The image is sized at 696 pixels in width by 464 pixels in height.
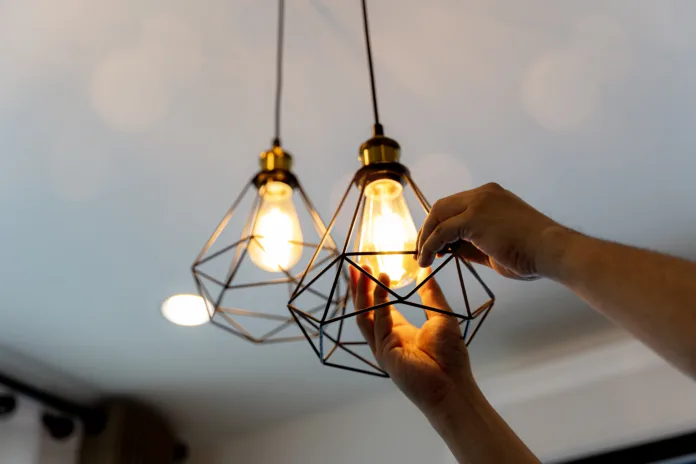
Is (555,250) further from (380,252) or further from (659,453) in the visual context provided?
(659,453)

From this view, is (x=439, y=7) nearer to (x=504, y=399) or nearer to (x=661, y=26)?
(x=661, y=26)

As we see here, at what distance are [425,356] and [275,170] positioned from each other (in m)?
0.26

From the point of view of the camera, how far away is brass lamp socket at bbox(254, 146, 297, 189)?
2.36ft

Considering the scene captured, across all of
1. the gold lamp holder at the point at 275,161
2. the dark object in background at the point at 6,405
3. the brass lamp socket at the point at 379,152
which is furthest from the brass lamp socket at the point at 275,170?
the dark object in background at the point at 6,405

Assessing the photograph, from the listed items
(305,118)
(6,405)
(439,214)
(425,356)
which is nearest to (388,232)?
(439,214)

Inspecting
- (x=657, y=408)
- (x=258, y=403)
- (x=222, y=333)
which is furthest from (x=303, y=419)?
(x=657, y=408)

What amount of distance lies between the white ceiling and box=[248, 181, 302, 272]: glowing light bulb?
0.36 m

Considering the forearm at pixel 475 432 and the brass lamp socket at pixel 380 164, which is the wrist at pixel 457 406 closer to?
the forearm at pixel 475 432

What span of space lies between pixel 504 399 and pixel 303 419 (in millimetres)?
700

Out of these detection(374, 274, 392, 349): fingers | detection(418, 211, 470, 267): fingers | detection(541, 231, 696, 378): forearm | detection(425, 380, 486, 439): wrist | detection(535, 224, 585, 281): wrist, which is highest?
detection(374, 274, 392, 349): fingers

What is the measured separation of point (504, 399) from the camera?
184 centimetres

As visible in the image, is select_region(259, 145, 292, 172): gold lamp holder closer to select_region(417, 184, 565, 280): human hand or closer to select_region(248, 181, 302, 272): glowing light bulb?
select_region(248, 181, 302, 272): glowing light bulb

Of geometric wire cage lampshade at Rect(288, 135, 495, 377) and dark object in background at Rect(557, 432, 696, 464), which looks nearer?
geometric wire cage lampshade at Rect(288, 135, 495, 377)

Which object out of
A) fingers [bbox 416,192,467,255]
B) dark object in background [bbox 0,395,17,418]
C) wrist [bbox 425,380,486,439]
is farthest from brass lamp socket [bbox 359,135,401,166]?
dark object in background [bbox 0,395,17,418]
